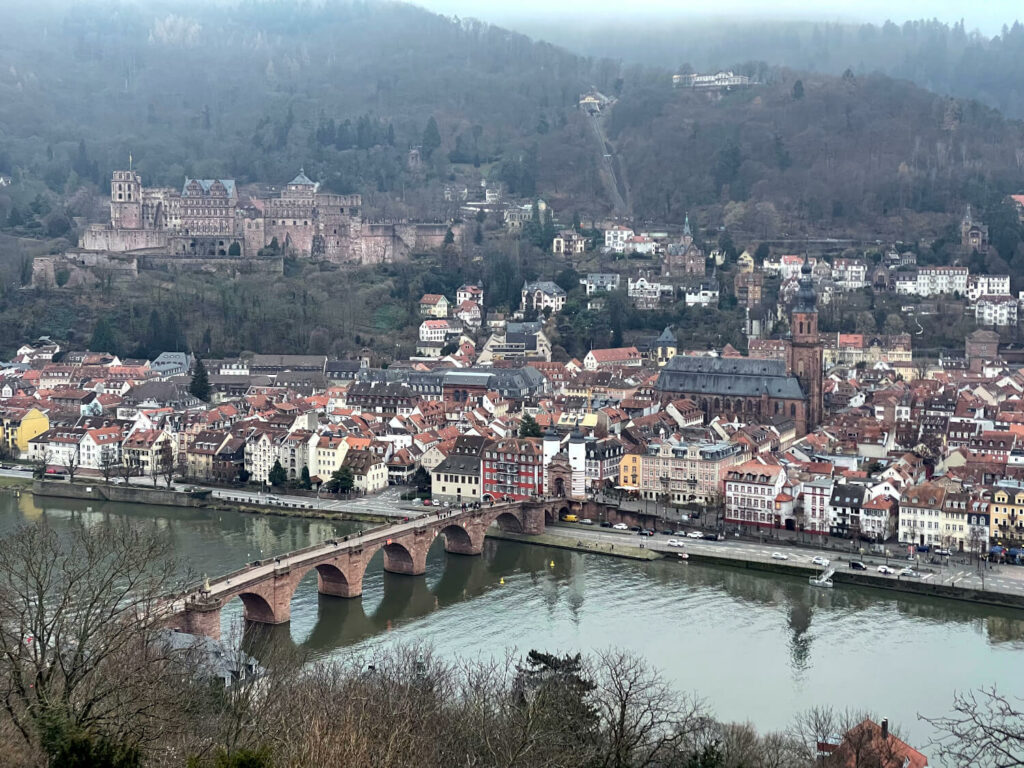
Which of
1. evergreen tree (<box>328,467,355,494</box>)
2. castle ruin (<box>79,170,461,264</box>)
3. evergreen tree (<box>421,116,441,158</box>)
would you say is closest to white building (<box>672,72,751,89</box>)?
evergreen tree (<box>421,116,441,158</box>)

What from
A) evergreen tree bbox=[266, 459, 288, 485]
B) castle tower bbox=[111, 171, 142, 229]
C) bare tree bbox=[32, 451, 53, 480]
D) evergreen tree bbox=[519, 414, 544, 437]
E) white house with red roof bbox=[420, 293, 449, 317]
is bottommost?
bare tree bbox=[32, 451, 53, 480]

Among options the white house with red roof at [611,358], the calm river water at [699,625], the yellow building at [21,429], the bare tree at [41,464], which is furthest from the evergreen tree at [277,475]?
the white house with red roof at [611,358]

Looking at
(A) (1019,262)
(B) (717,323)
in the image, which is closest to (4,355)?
(B) (717,323)

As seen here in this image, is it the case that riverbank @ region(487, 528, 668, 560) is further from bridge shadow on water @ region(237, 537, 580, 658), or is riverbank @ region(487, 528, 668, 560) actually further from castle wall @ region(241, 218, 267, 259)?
castle wall @ region(241, 218, 267, 259)

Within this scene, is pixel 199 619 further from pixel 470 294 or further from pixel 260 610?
pixel 470 294

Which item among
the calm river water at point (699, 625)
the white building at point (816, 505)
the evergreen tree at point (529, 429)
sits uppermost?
the evergreen tree at point (529, 429)

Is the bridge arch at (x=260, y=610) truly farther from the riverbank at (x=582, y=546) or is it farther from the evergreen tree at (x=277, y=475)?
the evergreen tree at (x=277, y=475)
